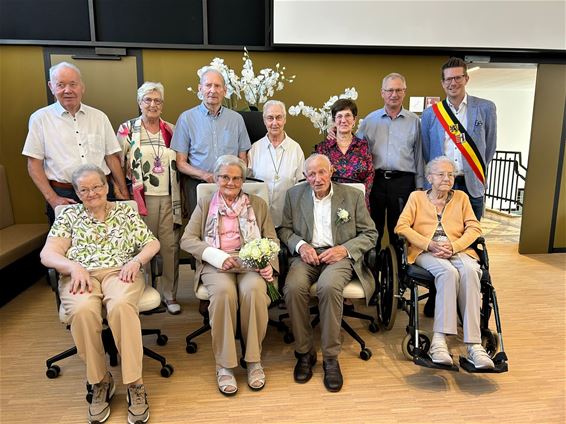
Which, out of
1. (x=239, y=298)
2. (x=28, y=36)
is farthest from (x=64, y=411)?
(x=28, y=36)

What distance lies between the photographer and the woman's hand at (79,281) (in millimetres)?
1986

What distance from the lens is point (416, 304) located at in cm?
235

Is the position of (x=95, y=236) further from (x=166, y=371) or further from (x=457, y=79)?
(x=457, y=79)

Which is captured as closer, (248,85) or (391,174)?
(391,174)

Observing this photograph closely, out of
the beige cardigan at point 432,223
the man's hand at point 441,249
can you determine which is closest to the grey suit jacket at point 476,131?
the beige cardigan at point 432,223

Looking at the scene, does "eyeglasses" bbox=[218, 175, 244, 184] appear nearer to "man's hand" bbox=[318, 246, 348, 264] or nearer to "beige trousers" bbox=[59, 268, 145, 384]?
"man's hand" bbox=[318, 246, 348, 264]

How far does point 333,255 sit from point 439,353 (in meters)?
0.79

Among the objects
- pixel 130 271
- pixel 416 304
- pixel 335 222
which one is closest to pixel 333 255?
pixel 335 222

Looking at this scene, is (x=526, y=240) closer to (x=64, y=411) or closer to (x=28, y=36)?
(x=64, y=411)

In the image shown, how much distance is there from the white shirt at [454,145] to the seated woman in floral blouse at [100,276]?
2.13m

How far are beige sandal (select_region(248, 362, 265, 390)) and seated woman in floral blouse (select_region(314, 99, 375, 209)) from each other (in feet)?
4.39

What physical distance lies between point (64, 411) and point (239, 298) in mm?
1039

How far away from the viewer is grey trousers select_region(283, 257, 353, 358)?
2250 millimetres

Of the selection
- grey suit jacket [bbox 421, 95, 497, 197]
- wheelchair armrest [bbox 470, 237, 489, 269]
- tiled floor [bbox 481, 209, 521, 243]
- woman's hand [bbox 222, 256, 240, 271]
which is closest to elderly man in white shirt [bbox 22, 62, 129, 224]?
woman's hand [bbox 222, 256, 240, 271]
